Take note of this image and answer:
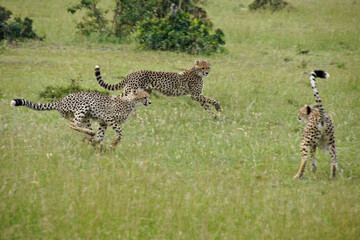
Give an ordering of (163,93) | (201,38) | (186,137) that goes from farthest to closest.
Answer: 1. (201,38)
2. (163,93)
3. (186,137)

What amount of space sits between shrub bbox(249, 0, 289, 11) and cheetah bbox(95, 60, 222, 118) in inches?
468

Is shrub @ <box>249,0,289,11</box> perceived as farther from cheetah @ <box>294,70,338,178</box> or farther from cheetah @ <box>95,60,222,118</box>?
cheetah @ <box>294,70,338,178</box>

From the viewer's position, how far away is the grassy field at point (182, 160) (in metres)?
4.21

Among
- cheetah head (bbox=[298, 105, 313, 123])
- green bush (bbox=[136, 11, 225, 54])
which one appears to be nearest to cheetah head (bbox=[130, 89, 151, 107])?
cheetah head (bbox=[298, 105, 313, 123])

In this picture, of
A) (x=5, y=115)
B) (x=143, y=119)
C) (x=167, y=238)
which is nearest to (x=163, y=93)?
(x=143, y=119)

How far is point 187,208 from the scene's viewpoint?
176 inches

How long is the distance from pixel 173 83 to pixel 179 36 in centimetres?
547

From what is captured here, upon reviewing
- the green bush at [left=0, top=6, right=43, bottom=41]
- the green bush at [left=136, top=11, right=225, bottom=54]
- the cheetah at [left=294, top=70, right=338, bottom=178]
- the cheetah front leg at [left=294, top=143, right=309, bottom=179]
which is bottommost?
the green bush at [left=0, top=6, right=43, bottom=41]

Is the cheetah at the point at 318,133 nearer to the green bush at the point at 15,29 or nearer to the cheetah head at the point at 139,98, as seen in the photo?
the cheetah head at the point at 139,98

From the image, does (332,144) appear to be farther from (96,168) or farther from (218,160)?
(96,168)

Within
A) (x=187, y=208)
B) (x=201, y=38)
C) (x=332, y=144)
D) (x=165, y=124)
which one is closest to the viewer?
(x=187, y=208)

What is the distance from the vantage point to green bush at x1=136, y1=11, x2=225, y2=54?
13.9m

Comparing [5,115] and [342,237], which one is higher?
[342,237]

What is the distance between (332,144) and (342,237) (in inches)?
83.0
